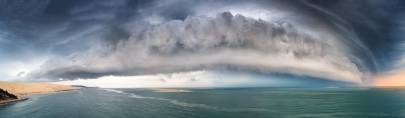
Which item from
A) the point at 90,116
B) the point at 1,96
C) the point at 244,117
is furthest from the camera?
the point at 1,96

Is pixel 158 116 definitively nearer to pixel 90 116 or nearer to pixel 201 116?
pixel 201 116

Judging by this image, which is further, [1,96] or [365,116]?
[1,96]

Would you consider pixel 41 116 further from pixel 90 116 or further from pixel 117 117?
pixel 117 117

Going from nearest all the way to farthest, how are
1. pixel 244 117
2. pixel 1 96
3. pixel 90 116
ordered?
pixel 244 117
pixel 90 116
pixel 1 96

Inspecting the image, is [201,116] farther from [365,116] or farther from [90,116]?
[365,116]

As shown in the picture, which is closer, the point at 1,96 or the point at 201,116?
the point at 201,116

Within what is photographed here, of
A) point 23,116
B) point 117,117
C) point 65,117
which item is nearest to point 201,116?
point 117,117

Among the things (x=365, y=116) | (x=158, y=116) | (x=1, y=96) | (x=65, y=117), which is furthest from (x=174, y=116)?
(x=1, y=96)
